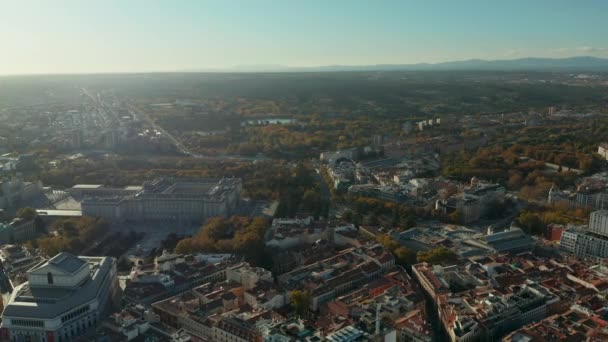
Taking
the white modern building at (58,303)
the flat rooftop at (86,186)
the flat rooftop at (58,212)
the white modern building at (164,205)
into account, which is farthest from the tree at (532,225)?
the flat rooftop at (86,186)

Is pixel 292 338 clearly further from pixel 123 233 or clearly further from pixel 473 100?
pixel 473 100

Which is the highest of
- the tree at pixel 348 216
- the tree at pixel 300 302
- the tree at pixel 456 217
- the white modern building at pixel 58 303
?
the white modern building at pixel 58 303

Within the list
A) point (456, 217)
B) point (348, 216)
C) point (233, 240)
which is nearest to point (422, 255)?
point (348, 216)

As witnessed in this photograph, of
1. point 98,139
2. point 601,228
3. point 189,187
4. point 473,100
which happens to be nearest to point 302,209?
point 189,187

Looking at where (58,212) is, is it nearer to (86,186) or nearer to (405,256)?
(86,186)

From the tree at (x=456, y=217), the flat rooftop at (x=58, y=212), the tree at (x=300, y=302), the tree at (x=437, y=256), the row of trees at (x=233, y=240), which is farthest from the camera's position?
the flat rooftop at (x=58, y=212)

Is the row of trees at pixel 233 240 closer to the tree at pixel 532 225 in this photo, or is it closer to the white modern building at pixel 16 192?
the tree at pixel 532 225
